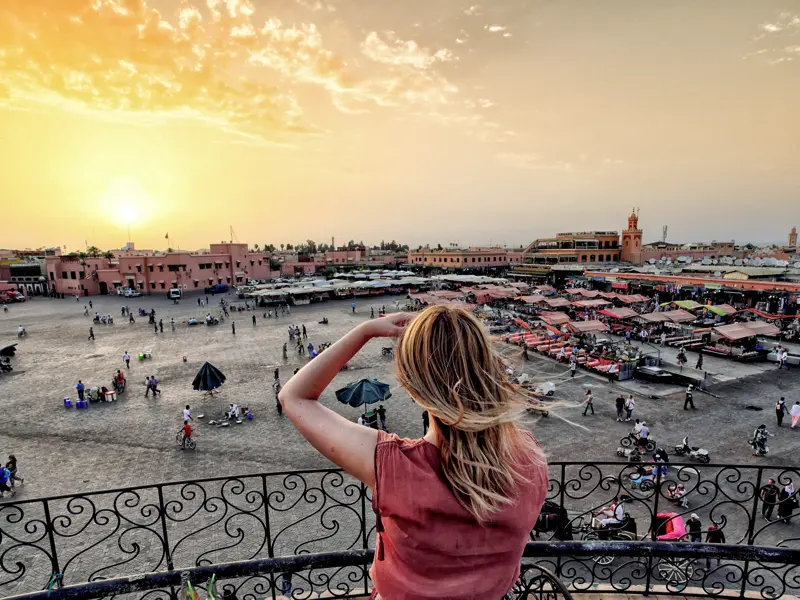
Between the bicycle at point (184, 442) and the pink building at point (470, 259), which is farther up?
the pink building at point (470, 259)

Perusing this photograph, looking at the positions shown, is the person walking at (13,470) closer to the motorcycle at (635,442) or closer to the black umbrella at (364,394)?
the black umbrella at (364,394)

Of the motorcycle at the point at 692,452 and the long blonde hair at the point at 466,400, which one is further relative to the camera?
the motorcycle at the point at 692,452

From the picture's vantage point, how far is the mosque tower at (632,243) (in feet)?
209

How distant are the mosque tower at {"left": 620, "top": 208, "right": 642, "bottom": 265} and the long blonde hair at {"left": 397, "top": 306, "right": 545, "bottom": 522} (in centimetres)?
7159

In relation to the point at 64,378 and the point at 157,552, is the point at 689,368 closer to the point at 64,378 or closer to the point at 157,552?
the point at 157,552

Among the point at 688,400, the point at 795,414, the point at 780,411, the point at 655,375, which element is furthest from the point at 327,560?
the point at 655,375

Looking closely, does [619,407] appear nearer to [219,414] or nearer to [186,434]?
[186,434]

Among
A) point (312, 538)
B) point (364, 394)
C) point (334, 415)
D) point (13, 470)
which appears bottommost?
point (312, 538)

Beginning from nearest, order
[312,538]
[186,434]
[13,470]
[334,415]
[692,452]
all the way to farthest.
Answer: [334,415] → [312,538] → [13,470] → [692,452] → [186,434]

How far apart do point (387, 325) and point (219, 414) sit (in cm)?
1495

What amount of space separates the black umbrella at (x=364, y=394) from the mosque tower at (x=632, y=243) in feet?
206

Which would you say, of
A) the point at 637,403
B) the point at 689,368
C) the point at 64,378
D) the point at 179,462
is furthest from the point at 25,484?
the point at 689,368

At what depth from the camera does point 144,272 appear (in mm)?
57375

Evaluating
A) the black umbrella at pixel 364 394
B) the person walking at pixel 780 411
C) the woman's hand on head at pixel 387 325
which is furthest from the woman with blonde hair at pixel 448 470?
the person walking at pixel 780 411
